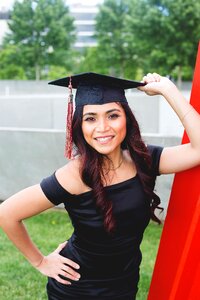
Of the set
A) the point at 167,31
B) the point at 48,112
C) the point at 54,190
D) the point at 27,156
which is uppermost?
the point at 54,190

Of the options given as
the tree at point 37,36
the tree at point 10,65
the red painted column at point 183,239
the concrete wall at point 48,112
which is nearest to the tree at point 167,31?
the tree at point 37,36

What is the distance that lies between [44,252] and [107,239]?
317 centimetres

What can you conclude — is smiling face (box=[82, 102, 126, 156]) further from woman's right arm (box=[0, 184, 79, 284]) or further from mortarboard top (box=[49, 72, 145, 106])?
woman's right arm (box=[0, 184, 79, 284])

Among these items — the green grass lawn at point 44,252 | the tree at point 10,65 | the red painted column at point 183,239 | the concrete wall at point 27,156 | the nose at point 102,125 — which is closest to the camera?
the nose at point 102,125

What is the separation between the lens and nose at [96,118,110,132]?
1898 mm

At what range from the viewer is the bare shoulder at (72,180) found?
6.33ft

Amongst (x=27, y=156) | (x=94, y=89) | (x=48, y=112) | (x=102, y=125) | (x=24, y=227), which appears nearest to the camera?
(x=102, y=125)

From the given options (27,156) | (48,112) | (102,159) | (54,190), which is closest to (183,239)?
(102,159)

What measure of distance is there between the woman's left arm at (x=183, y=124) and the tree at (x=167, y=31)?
109ft

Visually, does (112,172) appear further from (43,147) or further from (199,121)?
(43,147)

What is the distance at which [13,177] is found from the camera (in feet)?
22.1

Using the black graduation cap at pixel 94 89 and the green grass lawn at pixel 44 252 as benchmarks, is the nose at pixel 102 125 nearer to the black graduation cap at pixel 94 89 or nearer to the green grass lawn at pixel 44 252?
the black graduation cap at pixel 94 89

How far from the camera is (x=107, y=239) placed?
6.48 ft

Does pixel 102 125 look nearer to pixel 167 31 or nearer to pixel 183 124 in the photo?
pixel 183 124
